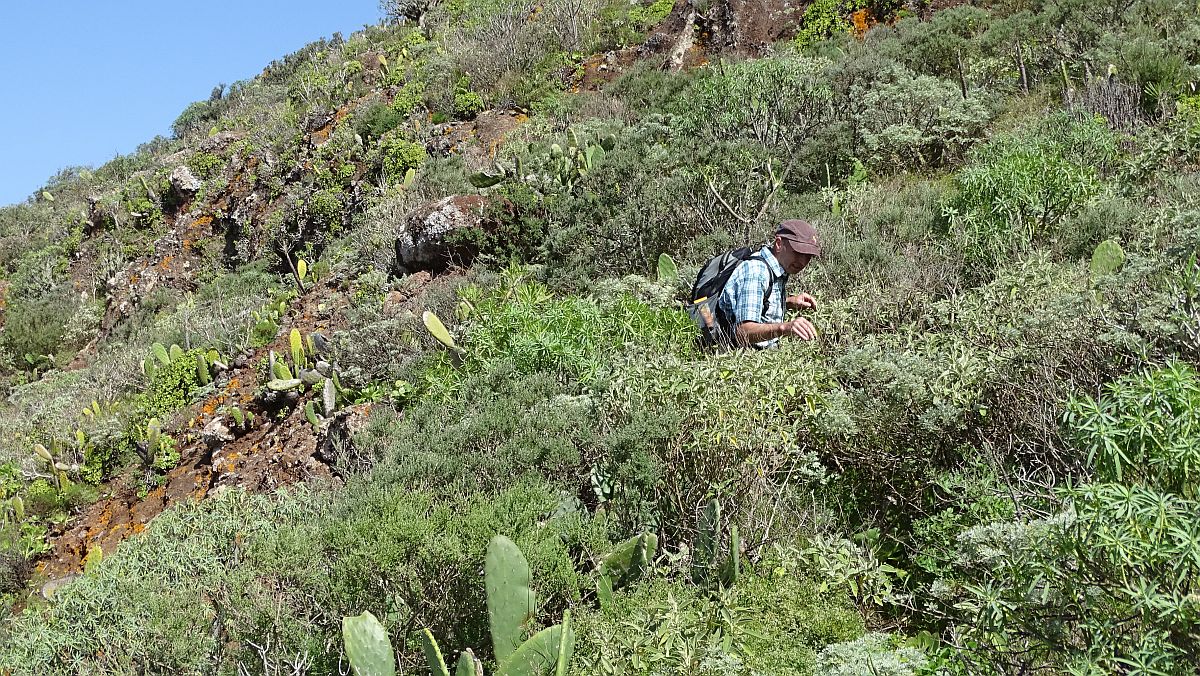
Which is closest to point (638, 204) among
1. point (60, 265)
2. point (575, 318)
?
A: point (575, 318)

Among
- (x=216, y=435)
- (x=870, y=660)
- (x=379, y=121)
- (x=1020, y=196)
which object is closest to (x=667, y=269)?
(x=1020, y=196)

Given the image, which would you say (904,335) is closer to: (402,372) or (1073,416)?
(1073,416)

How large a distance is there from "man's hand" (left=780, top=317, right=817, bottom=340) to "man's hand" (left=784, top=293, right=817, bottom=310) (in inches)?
19.6

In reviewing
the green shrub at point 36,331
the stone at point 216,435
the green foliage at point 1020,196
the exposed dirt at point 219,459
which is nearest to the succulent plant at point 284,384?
the exposed dirt at point 219,459

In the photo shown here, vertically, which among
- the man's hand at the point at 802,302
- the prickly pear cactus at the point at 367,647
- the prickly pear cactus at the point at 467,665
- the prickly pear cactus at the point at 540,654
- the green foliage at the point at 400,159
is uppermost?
the green foliage at the point at 400,159

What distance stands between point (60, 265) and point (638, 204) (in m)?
14.7

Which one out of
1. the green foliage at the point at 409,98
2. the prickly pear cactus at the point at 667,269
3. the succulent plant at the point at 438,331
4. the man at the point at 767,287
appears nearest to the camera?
the man at the point at 767,287

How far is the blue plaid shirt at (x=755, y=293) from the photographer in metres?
4.67

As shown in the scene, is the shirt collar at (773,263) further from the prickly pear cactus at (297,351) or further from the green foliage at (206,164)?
the green foliage at (206,164)

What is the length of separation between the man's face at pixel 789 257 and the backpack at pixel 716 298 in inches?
4.2

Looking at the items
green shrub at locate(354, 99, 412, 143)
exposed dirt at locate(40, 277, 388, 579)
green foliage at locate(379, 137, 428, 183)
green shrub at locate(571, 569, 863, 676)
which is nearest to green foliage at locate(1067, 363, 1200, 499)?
green shrub at locate(571, 569, 863, 676)

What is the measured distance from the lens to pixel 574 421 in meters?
4.16

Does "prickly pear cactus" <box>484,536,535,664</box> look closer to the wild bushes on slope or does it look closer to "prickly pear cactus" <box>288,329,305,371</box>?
the wild bushes on slope

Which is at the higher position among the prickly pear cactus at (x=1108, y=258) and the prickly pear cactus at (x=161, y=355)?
the prickly pear cactus at (x=161, y=355)
